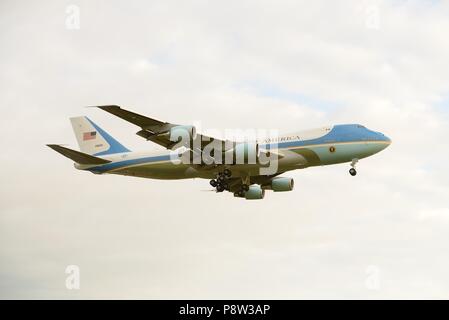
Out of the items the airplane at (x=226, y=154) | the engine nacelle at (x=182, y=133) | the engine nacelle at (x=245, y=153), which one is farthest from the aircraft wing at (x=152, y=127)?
the engine nacelle at (x=245, y=153)

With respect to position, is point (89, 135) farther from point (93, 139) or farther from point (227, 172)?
point (227, 172)

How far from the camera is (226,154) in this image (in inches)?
2265

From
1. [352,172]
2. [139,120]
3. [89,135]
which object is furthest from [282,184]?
[89,135]

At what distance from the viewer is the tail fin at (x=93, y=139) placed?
64625 mm

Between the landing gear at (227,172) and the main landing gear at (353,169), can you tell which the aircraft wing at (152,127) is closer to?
the landing gear at (227,172)

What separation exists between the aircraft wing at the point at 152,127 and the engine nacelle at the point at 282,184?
8610 mm

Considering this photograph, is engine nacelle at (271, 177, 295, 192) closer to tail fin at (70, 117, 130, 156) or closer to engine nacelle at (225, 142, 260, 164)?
engine nacelle at (225, 142, 260, 164)

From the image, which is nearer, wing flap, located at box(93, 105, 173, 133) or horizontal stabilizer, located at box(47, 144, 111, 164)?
wing flap, located at box(93, 105, 173, 133)

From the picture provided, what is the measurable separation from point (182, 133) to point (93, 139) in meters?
14.5

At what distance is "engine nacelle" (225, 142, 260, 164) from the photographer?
56.6 metres

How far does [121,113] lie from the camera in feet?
169

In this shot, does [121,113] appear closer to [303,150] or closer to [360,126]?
[303,150]

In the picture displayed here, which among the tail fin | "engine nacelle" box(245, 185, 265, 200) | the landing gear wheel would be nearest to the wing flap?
the tail fin

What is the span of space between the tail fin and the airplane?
6.22 ft
